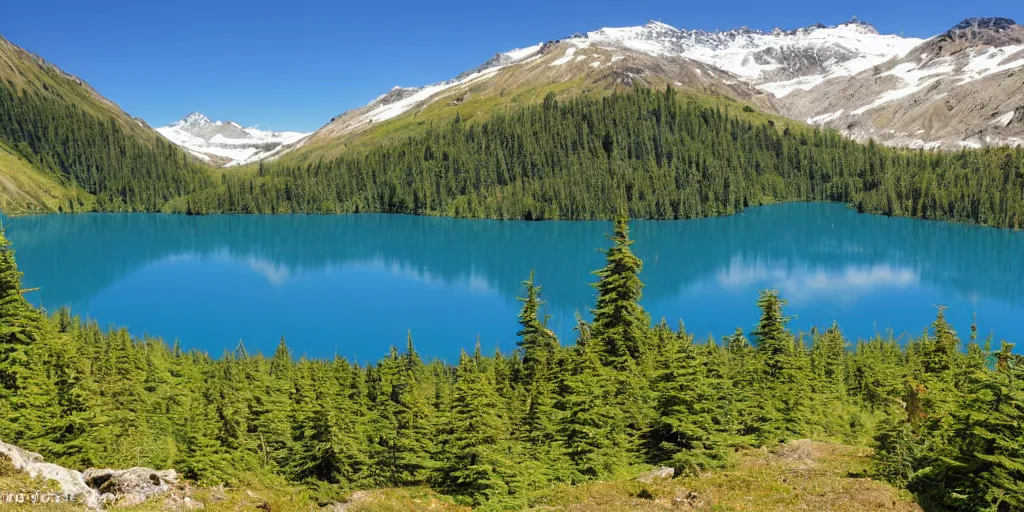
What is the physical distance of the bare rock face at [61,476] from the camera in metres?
18.7

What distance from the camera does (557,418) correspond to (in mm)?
30516

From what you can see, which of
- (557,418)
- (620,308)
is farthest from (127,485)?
(620,308)

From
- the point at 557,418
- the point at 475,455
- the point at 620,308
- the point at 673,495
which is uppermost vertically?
the point at 620,308

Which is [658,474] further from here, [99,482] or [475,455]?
[99,482]

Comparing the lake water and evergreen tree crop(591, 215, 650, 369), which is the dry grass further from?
the lake water

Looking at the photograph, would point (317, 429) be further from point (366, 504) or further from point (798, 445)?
point (798, 445)

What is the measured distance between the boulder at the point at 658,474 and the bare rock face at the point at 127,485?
1692 centimetres

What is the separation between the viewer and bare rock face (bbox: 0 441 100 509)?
1867 cm

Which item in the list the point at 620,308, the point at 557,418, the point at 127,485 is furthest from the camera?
the point at 620,308

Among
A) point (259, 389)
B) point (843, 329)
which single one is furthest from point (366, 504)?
point (843, 329)

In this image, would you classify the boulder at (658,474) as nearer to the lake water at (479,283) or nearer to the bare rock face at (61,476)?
the bare rock face at (61,476)

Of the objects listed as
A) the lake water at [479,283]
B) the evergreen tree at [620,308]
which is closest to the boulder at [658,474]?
the evergreen tree at [620,308]

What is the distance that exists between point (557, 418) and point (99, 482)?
1787 centimetres

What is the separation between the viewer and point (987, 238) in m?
183
